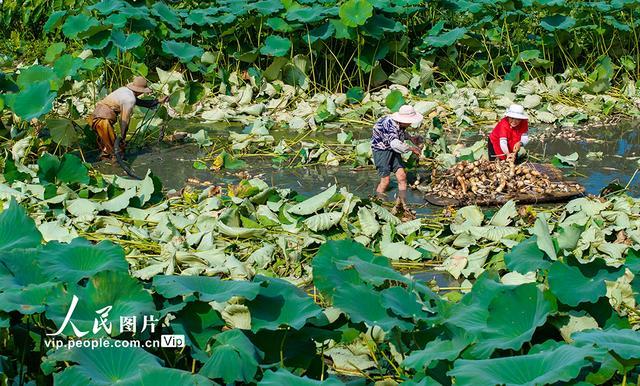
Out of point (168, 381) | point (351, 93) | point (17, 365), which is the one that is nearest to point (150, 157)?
point (351, 93)

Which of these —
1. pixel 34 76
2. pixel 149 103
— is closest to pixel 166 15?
pixel 149 103

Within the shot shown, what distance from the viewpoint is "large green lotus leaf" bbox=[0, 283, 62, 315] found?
3.78m

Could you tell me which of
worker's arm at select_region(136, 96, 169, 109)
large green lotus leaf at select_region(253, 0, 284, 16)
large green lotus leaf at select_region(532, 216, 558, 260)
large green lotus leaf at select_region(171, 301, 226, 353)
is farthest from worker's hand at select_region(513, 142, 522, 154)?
large green lotus leaf at select_region(171, 301, 226, 353)

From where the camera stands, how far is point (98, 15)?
11.8m

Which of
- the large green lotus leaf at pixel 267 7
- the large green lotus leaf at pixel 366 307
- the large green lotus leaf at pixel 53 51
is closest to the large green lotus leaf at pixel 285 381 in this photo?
the large green lotus leaf at pixel 366 307

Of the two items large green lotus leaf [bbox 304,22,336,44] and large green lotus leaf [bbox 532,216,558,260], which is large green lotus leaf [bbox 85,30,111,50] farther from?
large green lotus leaf [bbox 532,216,558,260]

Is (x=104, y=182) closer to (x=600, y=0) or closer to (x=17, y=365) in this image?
(x=17, y=365)

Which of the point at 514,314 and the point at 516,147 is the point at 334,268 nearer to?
the point at 514,314

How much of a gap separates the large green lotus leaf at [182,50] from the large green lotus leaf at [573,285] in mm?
7676

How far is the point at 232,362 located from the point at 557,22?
9203 mm

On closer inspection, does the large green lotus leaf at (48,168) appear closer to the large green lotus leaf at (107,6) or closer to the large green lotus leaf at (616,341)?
the large green lotus leaf at (107,6)

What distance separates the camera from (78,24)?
10555 mm

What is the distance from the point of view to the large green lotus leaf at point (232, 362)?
12.2ft

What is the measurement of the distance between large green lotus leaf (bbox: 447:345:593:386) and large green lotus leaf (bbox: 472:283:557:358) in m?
0.31
